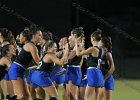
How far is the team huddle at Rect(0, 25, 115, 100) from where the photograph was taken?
35.2 ft

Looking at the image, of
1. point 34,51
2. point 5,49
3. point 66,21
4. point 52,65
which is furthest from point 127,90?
point 34,51

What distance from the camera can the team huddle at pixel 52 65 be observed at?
422 inches

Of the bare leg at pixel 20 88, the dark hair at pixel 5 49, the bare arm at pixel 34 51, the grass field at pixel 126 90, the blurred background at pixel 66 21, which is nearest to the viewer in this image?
the bare arm at pixel 34 51

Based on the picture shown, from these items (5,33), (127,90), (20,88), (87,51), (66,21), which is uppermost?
(66,21)

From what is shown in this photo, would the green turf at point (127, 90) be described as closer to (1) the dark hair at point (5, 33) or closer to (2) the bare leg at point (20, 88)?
(1) the dark hair at point (5, 33)

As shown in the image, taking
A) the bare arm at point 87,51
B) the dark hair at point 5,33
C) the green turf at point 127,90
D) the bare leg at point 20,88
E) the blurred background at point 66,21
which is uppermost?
the blurred background at point 66,21

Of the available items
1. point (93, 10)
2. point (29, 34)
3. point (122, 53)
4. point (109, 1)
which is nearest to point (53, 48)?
point (29, 34)

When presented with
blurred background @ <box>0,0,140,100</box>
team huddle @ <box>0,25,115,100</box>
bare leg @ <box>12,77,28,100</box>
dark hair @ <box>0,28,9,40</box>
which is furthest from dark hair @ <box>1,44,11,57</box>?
blurred background @ <box>0,0,140,100</box>

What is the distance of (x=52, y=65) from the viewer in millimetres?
10867

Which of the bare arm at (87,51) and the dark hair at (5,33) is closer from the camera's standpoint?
the bare arm at (87,51)

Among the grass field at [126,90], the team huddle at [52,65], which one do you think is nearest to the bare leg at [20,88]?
the team huddle at [52,65]

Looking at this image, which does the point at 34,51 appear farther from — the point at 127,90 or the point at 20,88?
the point at 127,90

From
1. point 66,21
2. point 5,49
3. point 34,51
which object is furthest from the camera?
point 66,21

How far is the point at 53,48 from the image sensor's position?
10.7m
